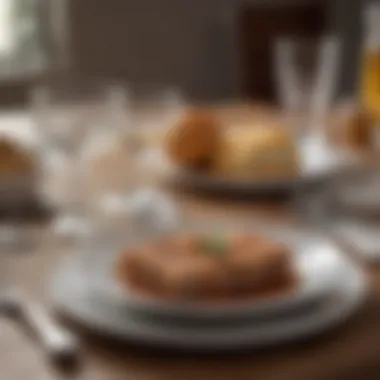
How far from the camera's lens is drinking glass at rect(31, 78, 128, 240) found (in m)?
1.23

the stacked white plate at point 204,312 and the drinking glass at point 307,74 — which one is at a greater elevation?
the drinking glass at point 307,74

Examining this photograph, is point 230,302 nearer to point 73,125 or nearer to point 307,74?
point 73,125

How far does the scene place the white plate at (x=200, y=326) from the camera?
79cm

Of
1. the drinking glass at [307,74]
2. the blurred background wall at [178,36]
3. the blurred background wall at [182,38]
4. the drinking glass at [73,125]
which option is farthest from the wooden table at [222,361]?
the blurred background wall at [182,38]

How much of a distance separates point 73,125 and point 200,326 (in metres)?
0.48

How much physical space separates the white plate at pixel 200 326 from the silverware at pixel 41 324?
17 millimetres

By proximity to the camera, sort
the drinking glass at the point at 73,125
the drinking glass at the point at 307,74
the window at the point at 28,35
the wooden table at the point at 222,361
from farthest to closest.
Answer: the window at the point at 28,35
the drinking glass at the point at 307,74
the drinking glass at the point at 73,125
the wooden table at the point at 222,361

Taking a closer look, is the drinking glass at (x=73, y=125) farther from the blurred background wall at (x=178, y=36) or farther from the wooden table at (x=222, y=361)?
the blurred background wall at (x=178, y=36)

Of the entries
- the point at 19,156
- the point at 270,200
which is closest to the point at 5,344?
the point at 19,156

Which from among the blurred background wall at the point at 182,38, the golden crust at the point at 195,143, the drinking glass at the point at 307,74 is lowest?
the blurred background wall at the point at 182,38

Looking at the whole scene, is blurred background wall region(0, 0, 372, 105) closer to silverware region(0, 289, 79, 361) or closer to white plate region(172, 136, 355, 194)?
white plate region(172, 136, 355, 194)

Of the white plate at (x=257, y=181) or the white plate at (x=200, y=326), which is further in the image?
the white plate at (x=257, y=181)

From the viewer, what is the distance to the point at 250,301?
0.82 m

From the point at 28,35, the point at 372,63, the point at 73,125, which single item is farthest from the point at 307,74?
the point at 28,35
